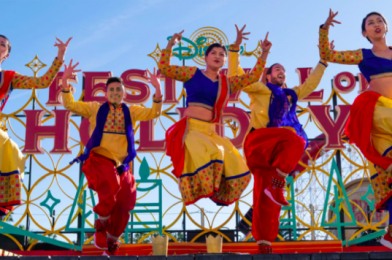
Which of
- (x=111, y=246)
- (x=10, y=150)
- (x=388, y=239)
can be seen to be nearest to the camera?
(x=388, y=239)

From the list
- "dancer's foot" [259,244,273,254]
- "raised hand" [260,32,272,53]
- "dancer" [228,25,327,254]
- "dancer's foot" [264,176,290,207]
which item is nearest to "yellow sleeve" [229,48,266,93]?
"dancer" [228,25,327,254]

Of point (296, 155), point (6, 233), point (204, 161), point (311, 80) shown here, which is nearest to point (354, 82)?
point (311, 80)

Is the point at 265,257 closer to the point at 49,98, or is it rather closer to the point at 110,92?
the point at 110,92

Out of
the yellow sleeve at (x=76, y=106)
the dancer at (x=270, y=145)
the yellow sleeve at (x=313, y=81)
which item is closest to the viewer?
the dancer at (x=270, y=145)

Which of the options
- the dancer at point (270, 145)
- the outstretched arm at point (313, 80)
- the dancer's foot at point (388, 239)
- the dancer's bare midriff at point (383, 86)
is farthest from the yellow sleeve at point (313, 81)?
the dancer's foot at point (388, 239)

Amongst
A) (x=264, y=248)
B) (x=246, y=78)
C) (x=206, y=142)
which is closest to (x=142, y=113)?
(x=206, y=142)

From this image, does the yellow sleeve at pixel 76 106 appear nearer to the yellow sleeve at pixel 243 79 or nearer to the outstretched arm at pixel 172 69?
the outstretched arm at pixel 172 69

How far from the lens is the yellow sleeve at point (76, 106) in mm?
4863

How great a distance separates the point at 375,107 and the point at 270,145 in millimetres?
965

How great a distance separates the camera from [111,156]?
4.71m

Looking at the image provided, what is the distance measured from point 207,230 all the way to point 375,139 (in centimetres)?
361

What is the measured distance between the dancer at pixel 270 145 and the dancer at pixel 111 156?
3.24ft

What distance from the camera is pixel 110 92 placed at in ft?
16.2

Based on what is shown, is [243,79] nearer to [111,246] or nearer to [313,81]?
[313,81]
